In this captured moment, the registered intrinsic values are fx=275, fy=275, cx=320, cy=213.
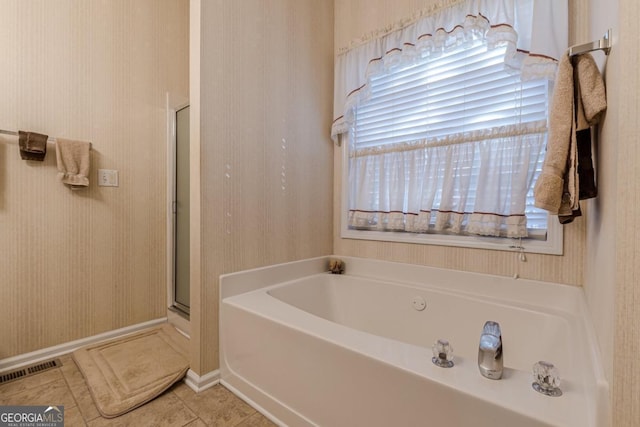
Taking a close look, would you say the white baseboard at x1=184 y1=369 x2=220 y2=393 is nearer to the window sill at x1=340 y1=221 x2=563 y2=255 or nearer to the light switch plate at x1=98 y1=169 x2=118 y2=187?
the window sill at x1=340 y1=221 x2=563 y2=255

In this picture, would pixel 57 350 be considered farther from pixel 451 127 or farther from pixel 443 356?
pixel 451 127

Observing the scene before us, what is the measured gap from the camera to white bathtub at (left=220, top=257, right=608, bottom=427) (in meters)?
0.75

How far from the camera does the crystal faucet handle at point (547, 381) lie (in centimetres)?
74

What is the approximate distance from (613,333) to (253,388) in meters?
1.36

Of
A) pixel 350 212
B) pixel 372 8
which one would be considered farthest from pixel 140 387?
pixel 372 8

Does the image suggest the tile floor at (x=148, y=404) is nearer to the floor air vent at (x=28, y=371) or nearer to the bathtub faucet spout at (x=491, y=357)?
the floor air vent at (x=28, y=371)

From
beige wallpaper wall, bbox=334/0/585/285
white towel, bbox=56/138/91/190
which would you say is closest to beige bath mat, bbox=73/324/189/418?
white towel, bbox=56/138/91/190

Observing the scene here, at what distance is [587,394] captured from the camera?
73 cm

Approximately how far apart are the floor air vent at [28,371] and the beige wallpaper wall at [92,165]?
0.40 feet

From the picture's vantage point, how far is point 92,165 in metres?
1.92

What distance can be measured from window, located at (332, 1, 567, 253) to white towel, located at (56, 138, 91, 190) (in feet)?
5.60

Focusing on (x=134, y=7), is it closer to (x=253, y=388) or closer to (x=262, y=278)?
(x=262, y=278)

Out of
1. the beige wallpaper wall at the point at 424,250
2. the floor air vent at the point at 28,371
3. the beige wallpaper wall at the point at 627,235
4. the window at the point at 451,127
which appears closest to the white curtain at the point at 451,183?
the window at the point at 451,127

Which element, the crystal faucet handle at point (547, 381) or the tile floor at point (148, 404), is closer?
the crystal faucet handle at point (547, 381)
